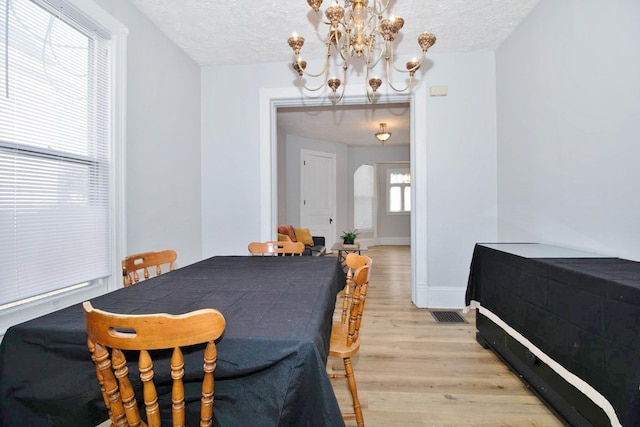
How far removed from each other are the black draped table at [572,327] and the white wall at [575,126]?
23 cm

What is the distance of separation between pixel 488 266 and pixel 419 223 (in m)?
0.98

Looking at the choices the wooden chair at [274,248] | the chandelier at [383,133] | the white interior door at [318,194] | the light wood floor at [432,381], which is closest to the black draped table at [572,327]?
the light wood floor at [432,381]

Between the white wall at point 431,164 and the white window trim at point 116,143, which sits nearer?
the white window trim at point 116,143

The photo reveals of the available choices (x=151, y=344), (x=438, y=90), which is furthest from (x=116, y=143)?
(x=438, y=90)

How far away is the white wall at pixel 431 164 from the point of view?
2936mm

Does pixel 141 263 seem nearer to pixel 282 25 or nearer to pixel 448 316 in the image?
pixel 282 25

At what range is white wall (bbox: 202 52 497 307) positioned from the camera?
2.94m

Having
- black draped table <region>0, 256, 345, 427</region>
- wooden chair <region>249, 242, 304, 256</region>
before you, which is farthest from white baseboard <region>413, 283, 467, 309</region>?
black draped table <region>0, 256, 345, 427</region>

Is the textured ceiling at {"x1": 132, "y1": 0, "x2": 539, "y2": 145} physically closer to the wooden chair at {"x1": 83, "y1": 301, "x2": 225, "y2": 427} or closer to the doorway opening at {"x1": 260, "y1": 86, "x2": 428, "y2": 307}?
the doorway opening at {"x1": 260, "y1": 86, "x2": 428, "y2": 307}

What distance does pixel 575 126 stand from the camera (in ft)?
6.12

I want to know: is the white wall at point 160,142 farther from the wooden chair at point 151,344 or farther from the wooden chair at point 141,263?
the wooden chair at point 151,344

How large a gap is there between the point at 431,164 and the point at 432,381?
6.63 feet

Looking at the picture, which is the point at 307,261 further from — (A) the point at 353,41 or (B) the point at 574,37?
(B) the point at 574,37

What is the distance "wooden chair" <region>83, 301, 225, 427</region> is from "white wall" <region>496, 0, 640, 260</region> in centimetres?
208
